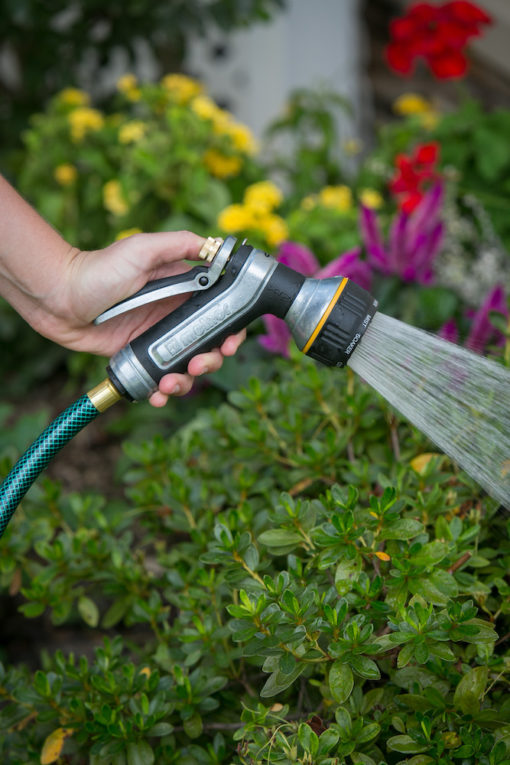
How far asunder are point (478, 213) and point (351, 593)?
73.8 inches

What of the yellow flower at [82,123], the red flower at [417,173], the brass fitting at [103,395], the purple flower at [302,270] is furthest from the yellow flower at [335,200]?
the brass fitting at [103,395]

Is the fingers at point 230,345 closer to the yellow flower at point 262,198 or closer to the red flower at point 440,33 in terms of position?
the yellow flower at point 262,198

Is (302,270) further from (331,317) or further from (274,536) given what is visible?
(274,536)

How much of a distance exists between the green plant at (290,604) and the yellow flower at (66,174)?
5.77 ft

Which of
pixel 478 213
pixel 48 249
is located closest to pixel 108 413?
pixel 478 213

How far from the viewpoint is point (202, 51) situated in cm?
404

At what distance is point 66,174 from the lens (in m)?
2.86

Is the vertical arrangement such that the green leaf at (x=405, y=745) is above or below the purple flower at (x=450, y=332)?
below

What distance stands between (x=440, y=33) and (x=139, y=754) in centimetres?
253

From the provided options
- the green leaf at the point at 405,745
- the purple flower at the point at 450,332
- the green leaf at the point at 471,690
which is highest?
the purple flower at the point at 450,332

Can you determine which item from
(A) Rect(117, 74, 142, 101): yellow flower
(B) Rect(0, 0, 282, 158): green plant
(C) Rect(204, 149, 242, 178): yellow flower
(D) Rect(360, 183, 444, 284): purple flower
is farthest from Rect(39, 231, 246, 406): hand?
(A) Rect(117, 74, 142, 101): yellow flower

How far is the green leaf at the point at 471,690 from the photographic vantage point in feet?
2.94

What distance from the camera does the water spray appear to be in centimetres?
103

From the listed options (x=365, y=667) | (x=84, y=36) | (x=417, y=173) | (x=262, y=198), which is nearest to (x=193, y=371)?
(x=365, y=667)
